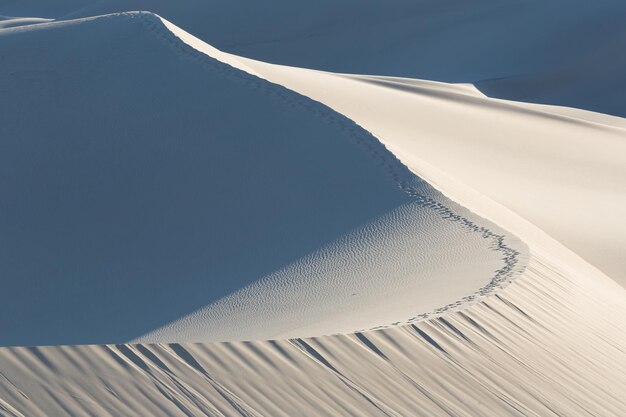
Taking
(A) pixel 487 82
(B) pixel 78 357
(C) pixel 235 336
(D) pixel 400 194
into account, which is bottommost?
(B) pixel 78 357

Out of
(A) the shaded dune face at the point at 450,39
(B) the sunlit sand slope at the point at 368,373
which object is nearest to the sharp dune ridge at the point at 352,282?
(B) the sunlit sand slope at the point at 368,373

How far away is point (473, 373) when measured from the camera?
19.8ft

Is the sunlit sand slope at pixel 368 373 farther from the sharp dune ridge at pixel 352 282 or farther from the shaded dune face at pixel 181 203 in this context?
the shaded dune face at pixel 181 203

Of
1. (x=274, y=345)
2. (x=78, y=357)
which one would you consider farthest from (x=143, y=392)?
(x=274, y=345)

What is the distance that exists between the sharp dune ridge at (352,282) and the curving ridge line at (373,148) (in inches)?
1.1

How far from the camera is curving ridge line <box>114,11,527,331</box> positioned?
285 inches

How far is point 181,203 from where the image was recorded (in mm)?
9086

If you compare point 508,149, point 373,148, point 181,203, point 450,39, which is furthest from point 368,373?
point 450,39

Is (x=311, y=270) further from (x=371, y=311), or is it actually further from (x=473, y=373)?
(x=473, y=373)

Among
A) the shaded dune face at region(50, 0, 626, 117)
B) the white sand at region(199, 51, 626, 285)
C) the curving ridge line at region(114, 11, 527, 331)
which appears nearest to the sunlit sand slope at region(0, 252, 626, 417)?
the curving ridge line at region(114, 11, 527, 331)

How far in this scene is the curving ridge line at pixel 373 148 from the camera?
7227 millimetres

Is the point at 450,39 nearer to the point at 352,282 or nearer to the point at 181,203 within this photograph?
→ the point at 181,203

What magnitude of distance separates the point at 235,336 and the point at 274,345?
317 mm

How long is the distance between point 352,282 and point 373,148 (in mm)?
3118
